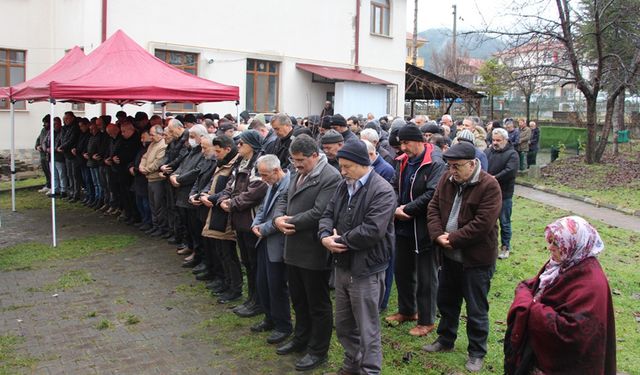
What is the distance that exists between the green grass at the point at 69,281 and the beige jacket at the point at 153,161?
6.68ft

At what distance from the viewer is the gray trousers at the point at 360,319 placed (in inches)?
168

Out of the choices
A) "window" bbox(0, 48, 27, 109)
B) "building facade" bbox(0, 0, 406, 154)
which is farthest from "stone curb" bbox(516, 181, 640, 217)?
"window" bbox(0, 48, 27, 109)

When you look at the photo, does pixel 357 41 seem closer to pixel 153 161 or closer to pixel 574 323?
pixel 153 161

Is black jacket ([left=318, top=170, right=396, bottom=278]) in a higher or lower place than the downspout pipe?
lower

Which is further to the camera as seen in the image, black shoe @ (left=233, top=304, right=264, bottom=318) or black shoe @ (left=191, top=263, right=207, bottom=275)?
black shoe @ (left=191, top=263, right=207, bottom=275)

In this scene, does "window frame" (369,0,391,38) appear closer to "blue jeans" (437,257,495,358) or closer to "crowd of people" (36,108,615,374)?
"crowd of people" (36,108,615,374)

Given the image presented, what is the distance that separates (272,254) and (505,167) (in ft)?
13.1

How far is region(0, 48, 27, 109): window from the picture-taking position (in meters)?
17.0

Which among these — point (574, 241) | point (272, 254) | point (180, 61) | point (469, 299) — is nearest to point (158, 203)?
point (272, 254)

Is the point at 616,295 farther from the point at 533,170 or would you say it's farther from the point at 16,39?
the point at 16,39

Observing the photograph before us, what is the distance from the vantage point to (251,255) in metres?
5.72

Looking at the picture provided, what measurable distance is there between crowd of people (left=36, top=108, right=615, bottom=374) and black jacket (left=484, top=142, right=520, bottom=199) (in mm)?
19

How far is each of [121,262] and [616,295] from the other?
20.7 ft

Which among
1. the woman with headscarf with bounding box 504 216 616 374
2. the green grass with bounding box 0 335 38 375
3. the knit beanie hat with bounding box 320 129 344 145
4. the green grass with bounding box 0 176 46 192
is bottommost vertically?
the green grass with bounding box 0 335 38 375
